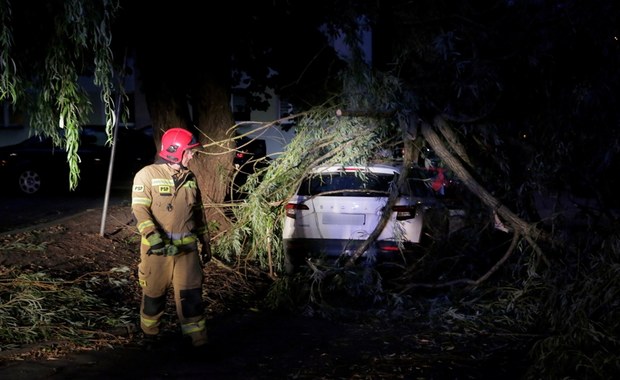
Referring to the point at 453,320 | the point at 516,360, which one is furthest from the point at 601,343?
the point at 453,320

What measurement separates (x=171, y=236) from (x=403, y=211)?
3.49m

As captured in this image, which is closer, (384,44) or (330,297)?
(330,297)

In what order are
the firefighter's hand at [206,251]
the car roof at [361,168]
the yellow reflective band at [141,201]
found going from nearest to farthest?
the yellow reflective band at [141,201], the firefighter's hand at [206,251], the car roof at [361,168]

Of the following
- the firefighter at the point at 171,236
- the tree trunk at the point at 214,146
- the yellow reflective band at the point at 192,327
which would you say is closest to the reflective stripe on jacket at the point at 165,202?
the firefighter at the point at 171,236

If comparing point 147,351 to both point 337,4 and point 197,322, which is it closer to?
point 197,322

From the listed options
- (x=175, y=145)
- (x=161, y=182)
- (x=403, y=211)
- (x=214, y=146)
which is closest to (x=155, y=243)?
(x=161, y=182)

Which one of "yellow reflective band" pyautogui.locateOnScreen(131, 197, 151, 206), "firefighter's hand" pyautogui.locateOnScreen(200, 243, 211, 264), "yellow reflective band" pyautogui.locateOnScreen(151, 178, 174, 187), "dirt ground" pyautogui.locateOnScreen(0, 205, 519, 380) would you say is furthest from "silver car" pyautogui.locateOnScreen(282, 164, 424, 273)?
"yellow reflective band" pyautogui.locateOnScreen(131, 197, 151, 206)

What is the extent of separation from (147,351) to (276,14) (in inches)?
270

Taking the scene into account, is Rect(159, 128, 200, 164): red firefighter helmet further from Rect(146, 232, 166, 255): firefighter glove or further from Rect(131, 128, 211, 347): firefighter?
Rect(146, 232, 166, 255): firefighter glove

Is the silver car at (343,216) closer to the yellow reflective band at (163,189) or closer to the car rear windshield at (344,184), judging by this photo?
the car rear windshield at (344,184)

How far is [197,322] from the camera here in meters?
5.85

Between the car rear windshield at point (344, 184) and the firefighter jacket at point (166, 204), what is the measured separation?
124 inches

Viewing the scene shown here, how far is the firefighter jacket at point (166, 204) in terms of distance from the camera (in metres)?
5.81

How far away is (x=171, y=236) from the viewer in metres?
5.87
